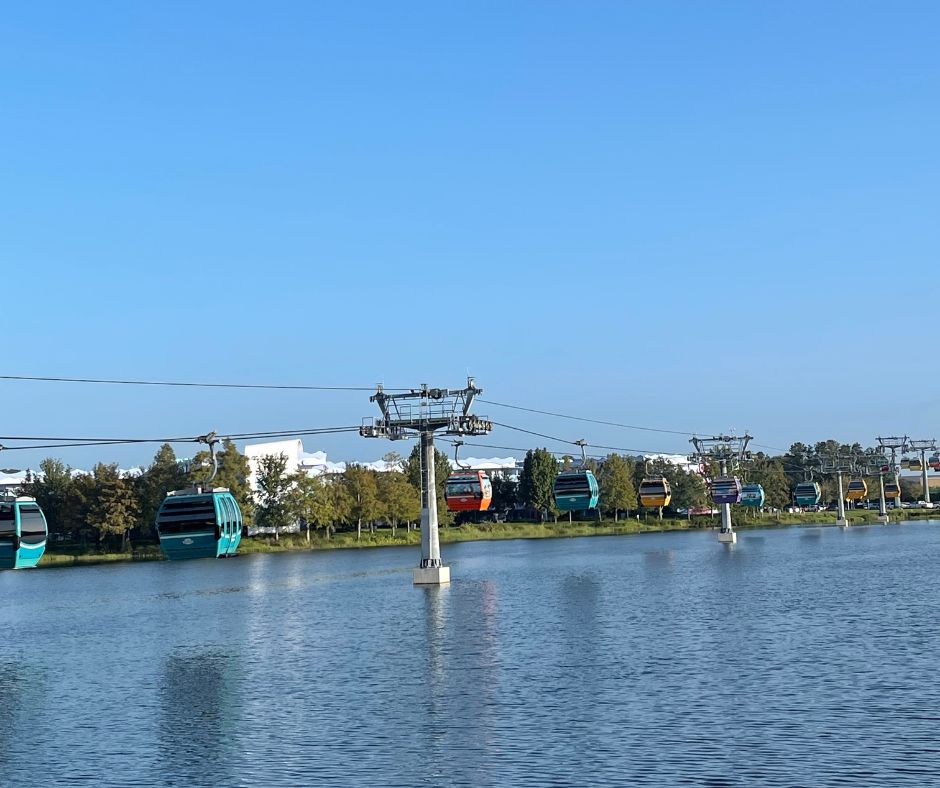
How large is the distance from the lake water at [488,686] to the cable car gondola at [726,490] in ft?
226

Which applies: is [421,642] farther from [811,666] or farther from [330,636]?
[811,666]

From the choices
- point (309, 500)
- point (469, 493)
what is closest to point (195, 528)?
point (469, 493)

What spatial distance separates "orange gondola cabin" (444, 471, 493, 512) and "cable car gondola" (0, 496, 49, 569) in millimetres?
46702

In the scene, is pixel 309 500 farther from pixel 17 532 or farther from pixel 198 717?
pixel 198 717

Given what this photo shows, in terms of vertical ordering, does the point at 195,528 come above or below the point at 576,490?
below

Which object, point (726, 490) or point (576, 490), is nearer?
point (576, 490)

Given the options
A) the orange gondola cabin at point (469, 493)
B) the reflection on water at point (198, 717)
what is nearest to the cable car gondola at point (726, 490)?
the orange gondola cabin at point (469, 493)

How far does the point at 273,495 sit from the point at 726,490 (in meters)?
66.6

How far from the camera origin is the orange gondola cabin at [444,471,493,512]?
109 m

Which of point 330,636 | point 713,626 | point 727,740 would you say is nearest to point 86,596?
point 330,636

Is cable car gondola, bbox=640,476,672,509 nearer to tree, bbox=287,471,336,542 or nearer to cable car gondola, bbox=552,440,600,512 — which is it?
cable car gondola, bbox=552,440,600,512

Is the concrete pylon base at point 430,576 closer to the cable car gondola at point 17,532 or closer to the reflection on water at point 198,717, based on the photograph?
the reflection on water at point 198,717

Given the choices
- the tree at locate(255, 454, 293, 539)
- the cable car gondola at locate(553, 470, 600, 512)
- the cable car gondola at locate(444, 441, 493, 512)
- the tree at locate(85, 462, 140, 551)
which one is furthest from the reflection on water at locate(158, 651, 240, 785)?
the tree at locate(255, 454, 293, 539)

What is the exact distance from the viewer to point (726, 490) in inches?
7003
